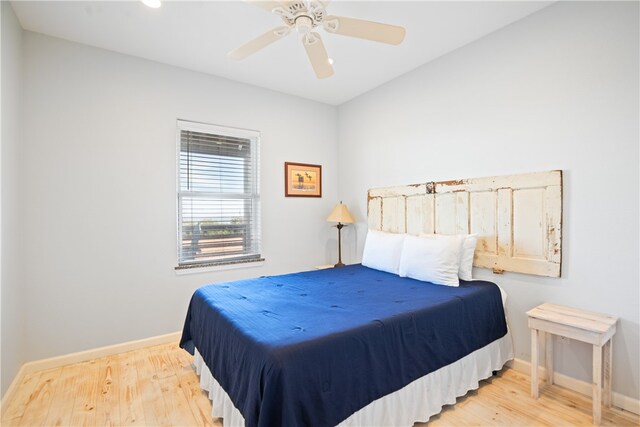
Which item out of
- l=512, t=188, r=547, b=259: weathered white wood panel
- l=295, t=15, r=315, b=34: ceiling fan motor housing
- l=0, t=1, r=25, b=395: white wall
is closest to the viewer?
l=295, t=15, r=315, b=34: ceiling fan motor housing

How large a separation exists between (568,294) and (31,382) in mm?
4057

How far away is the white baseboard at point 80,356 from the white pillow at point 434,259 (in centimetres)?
245

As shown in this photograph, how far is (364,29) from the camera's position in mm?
1817

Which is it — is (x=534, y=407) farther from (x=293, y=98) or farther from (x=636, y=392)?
(x=293, y=98)

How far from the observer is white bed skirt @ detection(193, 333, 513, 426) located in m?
1.58

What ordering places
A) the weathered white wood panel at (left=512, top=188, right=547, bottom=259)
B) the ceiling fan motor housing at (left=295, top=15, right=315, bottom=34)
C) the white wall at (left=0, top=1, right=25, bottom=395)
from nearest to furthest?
the ceiling fan motor housing at (left=295, top=15, right=315, bottom=34) → the white wall at (left=0, top=1, right=25, bottom=395) → the weathered white wood panel at (left=512, top=188, right=547, bottom=259)

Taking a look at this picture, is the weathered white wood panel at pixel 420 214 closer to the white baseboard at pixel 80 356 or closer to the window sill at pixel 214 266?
the window sill at pixel 214 266

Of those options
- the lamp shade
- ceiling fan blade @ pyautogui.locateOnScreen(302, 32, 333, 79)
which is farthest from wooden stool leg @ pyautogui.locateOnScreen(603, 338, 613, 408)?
ceiling fan blade @ pyautogui.locateOnScreen(302, 32, 333, 79)

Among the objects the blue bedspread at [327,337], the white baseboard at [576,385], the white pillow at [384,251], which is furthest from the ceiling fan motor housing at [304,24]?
the white baseboard at [576,385]

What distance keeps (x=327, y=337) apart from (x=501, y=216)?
1.89 metres

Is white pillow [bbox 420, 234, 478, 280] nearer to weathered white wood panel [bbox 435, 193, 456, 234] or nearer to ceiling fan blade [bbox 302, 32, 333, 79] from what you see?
weathered white wood panel [bbox 435, 193, 456, 234]

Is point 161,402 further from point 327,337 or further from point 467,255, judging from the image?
point 467,255

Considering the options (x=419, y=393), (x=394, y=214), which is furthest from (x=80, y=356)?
(x=394, y=214)

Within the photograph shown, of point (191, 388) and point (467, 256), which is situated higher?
point (467, 256)
